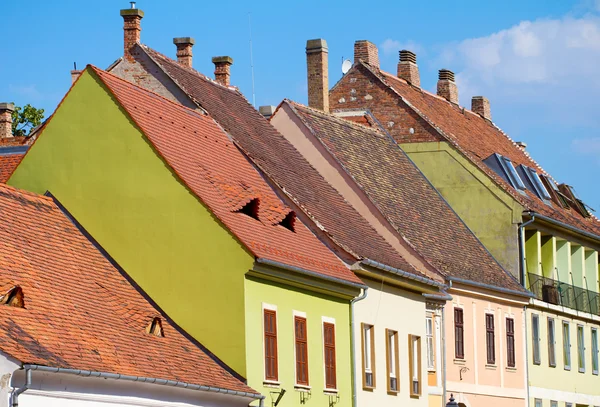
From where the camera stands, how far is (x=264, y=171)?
3400 cm

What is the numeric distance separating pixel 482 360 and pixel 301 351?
49.5 feet

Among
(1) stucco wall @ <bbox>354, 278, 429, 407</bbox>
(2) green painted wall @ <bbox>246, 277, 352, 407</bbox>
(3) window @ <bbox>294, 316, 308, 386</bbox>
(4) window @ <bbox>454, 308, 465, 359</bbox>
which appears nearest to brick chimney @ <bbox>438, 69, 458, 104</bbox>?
(4) window @ <bbox>454, 308, 465, 359</bbox>

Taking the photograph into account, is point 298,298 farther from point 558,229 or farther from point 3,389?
point 558,229

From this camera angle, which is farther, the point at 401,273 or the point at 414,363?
the point at 414,363

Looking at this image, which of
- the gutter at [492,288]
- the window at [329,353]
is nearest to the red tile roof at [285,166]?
the window at [329,353]

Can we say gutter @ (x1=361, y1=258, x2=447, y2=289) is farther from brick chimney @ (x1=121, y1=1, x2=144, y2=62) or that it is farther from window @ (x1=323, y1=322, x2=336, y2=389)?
brick chimney @ (x1=121, y1=1, x2=144, y2=62)

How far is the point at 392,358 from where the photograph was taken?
3641 centimetres

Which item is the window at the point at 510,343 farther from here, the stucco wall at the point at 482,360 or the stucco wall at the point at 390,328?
the stucco wall at the point at 390,328

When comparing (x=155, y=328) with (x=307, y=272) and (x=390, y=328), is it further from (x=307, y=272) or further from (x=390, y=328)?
(x=390, y=328)

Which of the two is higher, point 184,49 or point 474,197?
point 184,49

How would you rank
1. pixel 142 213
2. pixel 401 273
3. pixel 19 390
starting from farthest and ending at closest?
1. pixel 401 273
2. pixel 142 213
3. pixel 19 390

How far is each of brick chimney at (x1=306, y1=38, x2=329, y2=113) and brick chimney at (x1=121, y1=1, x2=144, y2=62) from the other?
31.2 feet

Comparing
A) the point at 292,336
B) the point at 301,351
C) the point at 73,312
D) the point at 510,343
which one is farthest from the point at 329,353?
the point at 510,343

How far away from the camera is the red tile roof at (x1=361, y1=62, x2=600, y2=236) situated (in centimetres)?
4984
